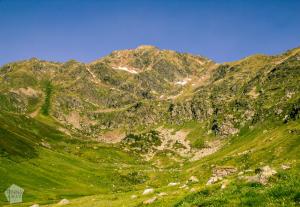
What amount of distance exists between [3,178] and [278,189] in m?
186

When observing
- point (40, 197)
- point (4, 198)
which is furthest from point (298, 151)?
point (4, 198)

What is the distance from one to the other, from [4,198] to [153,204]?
138 m

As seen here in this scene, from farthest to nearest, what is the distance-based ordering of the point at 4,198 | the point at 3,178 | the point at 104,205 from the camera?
the point at 3,178, the point at 4,198, the point at 104,205

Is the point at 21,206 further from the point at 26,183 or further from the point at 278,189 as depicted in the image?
the point at 278,189

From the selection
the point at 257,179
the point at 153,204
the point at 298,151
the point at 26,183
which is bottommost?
the point at 298,151

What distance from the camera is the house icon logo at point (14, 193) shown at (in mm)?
162788

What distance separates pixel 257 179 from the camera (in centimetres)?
2716

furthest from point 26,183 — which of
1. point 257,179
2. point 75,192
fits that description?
point 257,179

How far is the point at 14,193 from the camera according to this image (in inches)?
Result: 6777

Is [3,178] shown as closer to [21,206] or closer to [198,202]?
[21,206]

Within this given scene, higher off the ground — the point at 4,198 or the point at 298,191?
the point at 298,191

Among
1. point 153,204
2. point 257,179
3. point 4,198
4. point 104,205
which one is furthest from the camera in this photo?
point 4,198

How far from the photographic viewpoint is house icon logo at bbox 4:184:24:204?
534 feet

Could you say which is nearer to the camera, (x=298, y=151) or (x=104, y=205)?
(x=104, y=205)
